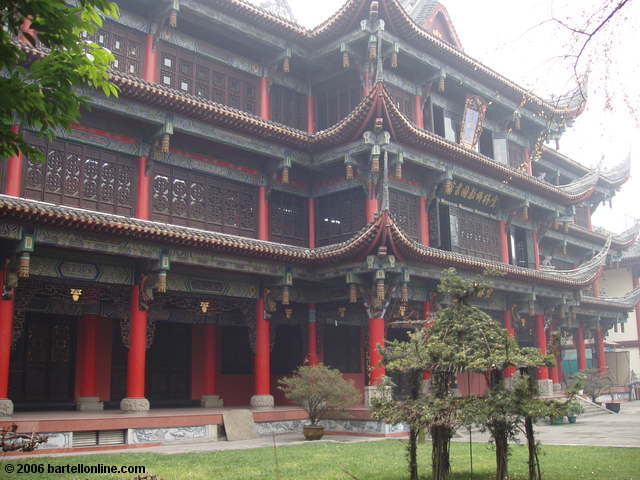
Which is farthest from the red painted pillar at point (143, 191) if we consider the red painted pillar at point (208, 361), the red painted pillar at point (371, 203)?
the red painted pillar at point (371, 203)

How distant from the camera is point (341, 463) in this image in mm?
11906

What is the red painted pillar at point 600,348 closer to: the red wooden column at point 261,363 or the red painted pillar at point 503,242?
the red painted pillar at point 503,242

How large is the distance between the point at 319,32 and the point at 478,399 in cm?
1416

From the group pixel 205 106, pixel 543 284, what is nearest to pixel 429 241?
pixel 543 284

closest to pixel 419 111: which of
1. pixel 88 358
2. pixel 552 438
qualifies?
pixel 552 438

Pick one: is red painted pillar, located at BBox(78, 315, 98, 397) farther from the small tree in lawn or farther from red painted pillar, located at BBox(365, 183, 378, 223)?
the small tree in lawn

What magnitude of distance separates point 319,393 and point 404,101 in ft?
34.0

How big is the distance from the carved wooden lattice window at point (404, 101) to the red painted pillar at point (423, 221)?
2.77 meters

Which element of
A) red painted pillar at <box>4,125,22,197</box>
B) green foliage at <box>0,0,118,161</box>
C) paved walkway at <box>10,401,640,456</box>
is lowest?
paved walkway at <box>10,401,640,456</box>

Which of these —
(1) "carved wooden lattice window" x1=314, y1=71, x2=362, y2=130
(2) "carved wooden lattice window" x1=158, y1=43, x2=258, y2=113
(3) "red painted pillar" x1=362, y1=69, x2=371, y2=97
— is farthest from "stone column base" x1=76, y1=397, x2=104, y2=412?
(3) "red painted pillar" x1=362, y1=69, x2=371, y2=97

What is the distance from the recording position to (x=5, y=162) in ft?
48.1

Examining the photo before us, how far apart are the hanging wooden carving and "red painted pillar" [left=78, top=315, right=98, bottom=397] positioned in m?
13.8

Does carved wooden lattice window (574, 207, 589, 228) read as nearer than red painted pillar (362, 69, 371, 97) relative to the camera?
No

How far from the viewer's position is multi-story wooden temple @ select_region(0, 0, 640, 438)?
1567 cm
